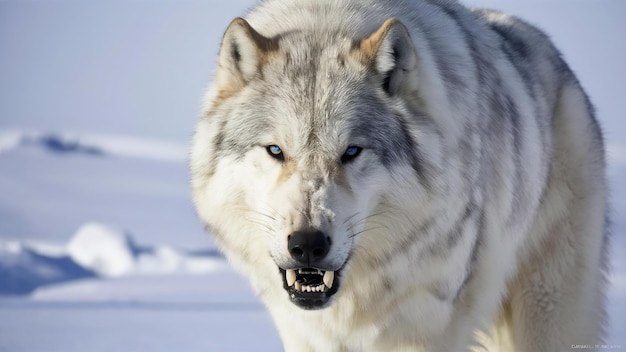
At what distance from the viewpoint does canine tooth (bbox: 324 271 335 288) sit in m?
3.19

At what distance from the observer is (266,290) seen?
366 centimetres

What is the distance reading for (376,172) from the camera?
3201mm

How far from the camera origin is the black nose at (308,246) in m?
2.96

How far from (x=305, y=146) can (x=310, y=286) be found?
0.54 m

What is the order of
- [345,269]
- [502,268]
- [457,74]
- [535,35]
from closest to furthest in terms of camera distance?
[345,269] < [457,74] < [502,268] < [535,35]

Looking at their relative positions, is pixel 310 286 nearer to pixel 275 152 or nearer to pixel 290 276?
pixel 290 276

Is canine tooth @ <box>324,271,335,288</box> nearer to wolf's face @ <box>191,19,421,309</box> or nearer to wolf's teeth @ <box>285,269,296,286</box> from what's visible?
wolf's face @ <box>191,19,421,309</box>

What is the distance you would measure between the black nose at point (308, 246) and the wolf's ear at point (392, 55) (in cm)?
77

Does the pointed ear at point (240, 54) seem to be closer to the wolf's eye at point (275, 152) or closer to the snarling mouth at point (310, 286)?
the wolf's eye at point (275, 152)

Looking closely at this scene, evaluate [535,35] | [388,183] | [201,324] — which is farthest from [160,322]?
[388,183]

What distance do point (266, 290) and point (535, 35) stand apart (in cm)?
230

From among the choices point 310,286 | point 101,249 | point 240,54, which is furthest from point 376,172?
point 101,249

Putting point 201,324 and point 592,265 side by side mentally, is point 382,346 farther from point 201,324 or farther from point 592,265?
point 201,324

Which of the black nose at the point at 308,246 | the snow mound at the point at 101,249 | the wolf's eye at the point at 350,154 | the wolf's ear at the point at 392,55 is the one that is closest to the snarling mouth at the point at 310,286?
the black nose at the point at 308,246
